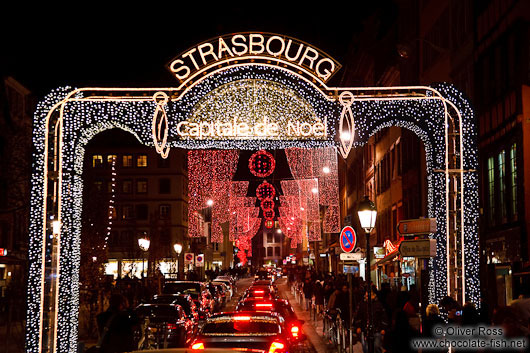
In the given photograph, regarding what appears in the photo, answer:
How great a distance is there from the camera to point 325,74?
1888 cm

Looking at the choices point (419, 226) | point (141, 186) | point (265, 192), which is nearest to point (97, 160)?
point (141, 186)

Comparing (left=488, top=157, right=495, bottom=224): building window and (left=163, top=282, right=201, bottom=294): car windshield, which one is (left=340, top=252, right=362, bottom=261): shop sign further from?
(left=163, top=282, right=201, bottom=294): car windshield

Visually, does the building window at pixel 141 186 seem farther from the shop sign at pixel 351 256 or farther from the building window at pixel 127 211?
the shop sign at pixel 351 256

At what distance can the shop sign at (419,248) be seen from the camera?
15945 mm

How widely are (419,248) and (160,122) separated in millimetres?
6700

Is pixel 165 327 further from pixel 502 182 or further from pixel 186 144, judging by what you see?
pixel 502 182

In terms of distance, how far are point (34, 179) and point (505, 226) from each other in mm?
14448

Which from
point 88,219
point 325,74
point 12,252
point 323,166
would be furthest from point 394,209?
point 325,74

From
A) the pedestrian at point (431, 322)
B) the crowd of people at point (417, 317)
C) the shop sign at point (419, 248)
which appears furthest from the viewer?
the shop sign at point (419, 248)

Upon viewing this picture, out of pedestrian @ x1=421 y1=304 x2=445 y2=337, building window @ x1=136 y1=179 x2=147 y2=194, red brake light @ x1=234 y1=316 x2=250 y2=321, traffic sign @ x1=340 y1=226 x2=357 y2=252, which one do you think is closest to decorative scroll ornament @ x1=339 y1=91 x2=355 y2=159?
traffic sign @ x1=340 y1=226 x2=357 y2=252

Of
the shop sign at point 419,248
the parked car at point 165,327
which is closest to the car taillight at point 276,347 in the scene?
the shop sign at point 419,248

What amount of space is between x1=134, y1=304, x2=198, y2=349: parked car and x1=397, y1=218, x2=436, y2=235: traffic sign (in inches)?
286

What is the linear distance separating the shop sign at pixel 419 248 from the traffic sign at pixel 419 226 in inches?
9.9

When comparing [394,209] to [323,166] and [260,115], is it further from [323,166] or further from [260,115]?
[260,115]
